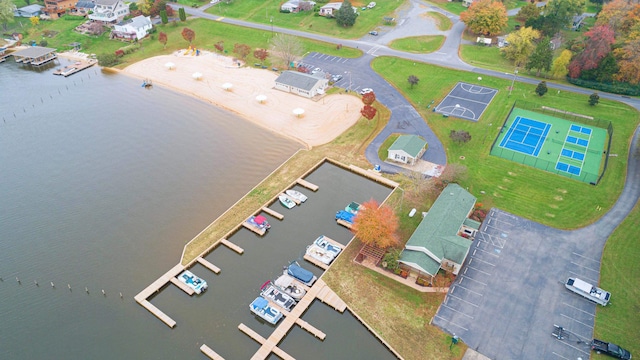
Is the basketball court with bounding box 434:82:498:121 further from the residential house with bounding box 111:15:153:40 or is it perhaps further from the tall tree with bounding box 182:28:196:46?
the residential house with bounding box 111:15:153:40

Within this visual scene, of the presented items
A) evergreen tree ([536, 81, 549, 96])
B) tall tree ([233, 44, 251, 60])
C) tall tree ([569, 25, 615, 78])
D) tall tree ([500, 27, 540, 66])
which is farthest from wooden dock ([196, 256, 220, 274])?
tall tree ([569, 25, 615, 78])

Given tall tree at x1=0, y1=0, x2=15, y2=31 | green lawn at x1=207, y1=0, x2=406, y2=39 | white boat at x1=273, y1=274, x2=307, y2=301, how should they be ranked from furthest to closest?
tall tree at x1=0, y1=0, x2=15, y2=31 → green lawn at x1=207, y1=0, x2=406, y2=39 → white boat at x1=273, y1=274, x2=307, y2=301

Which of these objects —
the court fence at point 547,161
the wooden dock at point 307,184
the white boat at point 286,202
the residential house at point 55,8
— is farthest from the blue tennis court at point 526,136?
the residential house at point 55,8

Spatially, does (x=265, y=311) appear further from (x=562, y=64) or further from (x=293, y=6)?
(x=293, y=6)

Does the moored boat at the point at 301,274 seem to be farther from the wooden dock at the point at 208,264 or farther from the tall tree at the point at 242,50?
the tall tree at the point at 242,50

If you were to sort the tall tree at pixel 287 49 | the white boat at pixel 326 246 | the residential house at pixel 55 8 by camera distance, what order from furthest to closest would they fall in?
the residential house at pixel 55 8 < the tall tree at pixel 287 49 < the white boat at pixel 326 246

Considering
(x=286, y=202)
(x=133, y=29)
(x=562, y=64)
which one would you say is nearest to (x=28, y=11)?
(x=133, y=29)

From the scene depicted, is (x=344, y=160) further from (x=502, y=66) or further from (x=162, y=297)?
(x=502, y=66)
